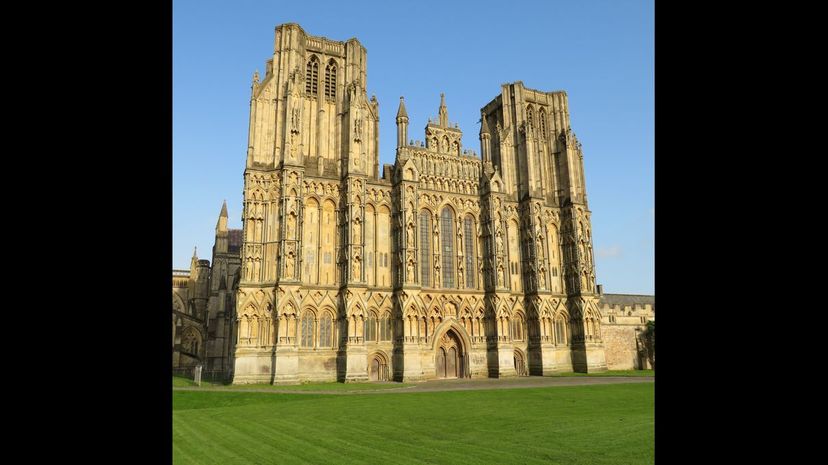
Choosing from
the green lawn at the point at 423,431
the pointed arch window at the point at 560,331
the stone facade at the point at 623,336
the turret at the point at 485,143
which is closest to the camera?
the green lawn at the point at 423,431

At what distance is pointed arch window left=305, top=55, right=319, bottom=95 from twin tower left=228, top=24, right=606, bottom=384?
0.42 feet

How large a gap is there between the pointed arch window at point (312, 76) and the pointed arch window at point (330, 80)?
0.93 meters

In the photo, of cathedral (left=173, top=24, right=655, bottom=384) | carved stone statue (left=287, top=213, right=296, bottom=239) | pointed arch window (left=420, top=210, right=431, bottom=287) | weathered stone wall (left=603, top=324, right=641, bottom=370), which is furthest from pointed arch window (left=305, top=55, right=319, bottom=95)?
weathered stone wall (left=603, top=324, right=641, bottom=370)

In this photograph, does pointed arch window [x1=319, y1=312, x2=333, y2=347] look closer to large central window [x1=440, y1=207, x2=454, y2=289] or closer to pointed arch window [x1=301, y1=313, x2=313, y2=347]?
pointed arch window [x1=301, y1=313, x2=313, y2=347]

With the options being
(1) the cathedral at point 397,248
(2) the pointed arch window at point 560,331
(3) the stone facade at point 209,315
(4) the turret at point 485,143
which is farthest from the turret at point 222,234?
(2) the pointed arch window at point 560,331

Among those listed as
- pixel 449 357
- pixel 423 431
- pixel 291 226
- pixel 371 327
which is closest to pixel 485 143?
pixel 449 357

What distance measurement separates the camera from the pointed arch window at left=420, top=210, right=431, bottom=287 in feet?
144

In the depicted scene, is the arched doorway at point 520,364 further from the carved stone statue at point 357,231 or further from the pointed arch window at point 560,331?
the carved stone statue at point 357,231

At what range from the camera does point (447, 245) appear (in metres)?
45.7

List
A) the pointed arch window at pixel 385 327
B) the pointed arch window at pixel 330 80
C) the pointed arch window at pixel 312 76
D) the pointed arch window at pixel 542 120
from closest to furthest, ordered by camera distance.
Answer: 1. the pointed arch window at pixel 385 327
2. the pointed arch window at pixel 312 76
3. the pointed arch window at pixel 330 80
4. the pointed arch window at pixel 542 120

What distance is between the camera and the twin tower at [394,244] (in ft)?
123

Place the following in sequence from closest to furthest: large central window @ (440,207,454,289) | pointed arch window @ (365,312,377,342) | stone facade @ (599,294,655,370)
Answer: pointed arch window @ (365,312,377,342)
large central window @ (440,207,454,289)
stone facade @ (599,294,655,370)
